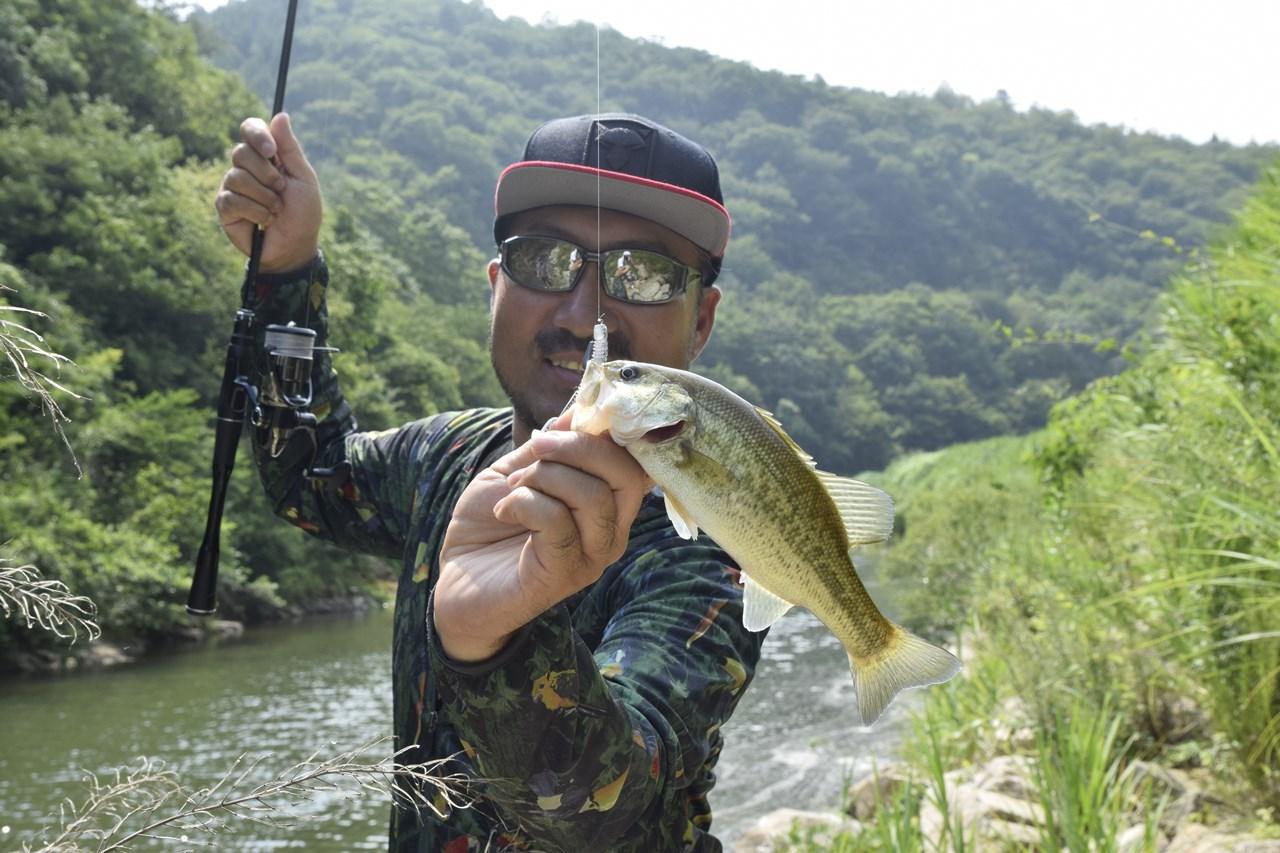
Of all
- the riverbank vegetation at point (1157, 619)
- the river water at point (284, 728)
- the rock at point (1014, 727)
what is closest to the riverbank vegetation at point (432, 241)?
the riverbank vegetation at point (1157, 619)

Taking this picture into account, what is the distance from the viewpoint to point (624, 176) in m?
2.67

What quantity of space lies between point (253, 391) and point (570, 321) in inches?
51.0

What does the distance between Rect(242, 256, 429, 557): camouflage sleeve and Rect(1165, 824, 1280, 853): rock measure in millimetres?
3930

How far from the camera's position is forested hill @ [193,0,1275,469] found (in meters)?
76.0

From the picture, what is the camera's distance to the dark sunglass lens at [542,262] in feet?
8.79

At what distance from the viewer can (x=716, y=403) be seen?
173 cm

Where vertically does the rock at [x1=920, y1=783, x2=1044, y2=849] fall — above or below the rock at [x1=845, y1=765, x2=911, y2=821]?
above

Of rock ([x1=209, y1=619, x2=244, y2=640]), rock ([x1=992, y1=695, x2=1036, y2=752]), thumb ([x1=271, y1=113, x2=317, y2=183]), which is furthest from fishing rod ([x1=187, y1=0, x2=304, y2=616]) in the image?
rock ([x1=209, y1=619, x2=244, y2=640])

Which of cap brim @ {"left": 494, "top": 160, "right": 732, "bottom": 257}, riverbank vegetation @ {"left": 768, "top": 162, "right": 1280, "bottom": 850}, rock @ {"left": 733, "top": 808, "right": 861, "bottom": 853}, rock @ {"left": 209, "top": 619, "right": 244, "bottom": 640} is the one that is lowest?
rock @ {"left": 209, "top": 619, "right": 244, "bottom": 640}

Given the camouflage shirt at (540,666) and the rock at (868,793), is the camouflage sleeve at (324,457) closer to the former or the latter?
the camouflage shirt at (540,666)

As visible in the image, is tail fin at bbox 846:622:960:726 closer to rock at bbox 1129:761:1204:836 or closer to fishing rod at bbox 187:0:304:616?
fishing rod at bbox 187:0:304:616

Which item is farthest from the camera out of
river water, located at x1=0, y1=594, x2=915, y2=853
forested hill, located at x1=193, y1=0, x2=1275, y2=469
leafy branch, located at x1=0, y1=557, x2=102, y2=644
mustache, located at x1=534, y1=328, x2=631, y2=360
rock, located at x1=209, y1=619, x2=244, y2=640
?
forested hill, located at x1=193, y1=0, x2=1275, y2=469

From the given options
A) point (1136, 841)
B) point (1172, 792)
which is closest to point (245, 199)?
point (1136, 841)

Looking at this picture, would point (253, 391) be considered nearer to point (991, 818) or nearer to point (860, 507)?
point (860, 507)
